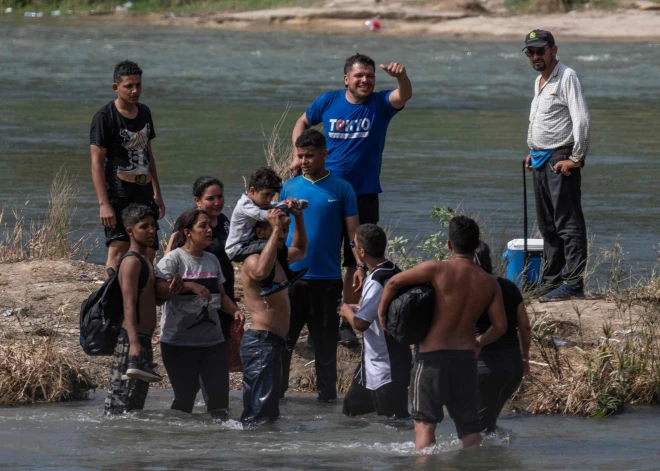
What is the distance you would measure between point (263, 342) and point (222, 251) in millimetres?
663

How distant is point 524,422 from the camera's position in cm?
796

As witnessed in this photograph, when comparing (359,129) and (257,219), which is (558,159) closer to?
(359,129)

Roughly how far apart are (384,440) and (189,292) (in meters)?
1.34

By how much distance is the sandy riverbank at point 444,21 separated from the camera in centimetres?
4366

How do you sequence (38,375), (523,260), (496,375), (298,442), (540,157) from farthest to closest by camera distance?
1. (523,260)
2. (540,157)
3. (38,375)
4. (298,442)
5. (496,375)

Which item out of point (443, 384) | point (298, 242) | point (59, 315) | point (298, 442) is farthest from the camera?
point (59, 315)

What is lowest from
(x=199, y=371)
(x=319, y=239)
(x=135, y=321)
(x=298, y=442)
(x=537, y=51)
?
(x=298, y=442)

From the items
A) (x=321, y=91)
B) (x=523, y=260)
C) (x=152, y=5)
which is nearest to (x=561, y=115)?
(x=523, y=260)

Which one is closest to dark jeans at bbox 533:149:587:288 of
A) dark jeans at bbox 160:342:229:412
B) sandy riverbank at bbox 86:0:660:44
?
dark jeans at bbox 160:342:229:412

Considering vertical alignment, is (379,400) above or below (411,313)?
below

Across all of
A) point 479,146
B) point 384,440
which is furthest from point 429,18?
point 384,440

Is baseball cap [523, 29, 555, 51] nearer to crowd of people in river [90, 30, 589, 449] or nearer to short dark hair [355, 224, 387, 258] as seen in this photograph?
crowd of people in river [90, 30, 589, 449]

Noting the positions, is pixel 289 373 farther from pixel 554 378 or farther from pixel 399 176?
pixel 399 176

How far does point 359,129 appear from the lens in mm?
8586
